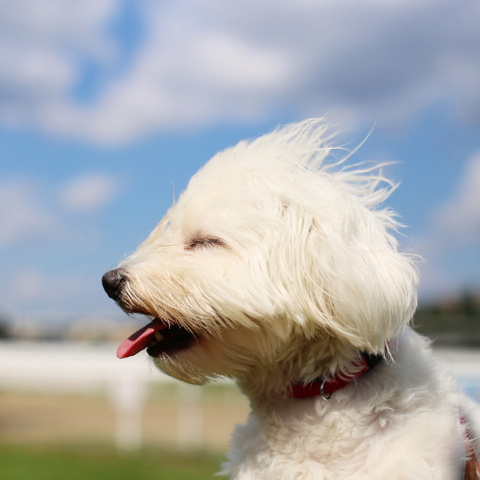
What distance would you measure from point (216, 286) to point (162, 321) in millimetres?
292

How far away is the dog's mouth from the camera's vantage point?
2352 mm

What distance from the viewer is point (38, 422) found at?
18062mm

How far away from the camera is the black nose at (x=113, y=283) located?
2293 mm

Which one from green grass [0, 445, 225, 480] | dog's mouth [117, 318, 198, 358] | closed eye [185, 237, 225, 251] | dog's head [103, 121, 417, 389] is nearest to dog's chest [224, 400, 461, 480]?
dog's head [103, 121, 417, 389]

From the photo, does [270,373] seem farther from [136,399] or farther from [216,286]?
[136,399]

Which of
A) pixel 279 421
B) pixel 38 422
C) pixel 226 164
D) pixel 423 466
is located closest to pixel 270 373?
pixel 279 421

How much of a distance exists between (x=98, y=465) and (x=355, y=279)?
26.3 feet

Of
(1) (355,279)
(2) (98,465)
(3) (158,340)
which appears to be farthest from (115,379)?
(1) (355,279)

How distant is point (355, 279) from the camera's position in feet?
6.85

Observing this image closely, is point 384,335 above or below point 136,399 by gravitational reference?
below

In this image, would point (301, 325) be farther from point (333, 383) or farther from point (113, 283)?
point (113, 283)

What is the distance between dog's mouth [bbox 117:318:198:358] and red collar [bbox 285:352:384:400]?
0.51 m

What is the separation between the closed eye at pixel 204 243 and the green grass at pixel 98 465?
611cm

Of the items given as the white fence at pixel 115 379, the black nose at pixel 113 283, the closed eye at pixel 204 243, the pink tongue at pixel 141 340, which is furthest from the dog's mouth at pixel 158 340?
the white fence at pixel 115 379
